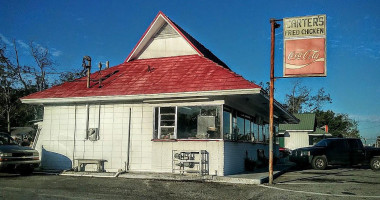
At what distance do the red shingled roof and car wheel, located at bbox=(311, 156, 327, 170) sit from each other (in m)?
8.47

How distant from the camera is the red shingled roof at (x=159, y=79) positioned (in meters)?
14.4

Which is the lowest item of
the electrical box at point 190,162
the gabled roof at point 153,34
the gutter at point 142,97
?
the electrical box at point 190,162

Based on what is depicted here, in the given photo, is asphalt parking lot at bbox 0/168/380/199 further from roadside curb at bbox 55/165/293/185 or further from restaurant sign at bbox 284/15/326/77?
restaurant sign at bbox 284/15/326/77

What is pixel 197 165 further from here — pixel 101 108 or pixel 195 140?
pixel 101 108

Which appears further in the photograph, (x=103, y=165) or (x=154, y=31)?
(x=154, y=31)

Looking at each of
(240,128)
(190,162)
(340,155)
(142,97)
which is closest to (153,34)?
(142,97)

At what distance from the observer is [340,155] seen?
20.1 m

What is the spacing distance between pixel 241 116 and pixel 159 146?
4.53 meters

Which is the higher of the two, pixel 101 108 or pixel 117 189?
pixel 101 108

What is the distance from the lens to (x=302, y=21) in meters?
12.3

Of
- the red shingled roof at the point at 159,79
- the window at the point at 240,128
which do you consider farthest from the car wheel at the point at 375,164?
the red shingled roof at the point at 159,79

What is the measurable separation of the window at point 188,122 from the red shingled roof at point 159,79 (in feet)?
3.02

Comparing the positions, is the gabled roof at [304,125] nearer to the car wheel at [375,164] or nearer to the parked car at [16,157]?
the car wheel at [375,164]

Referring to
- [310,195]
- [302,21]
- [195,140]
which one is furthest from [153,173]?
[302,21]
